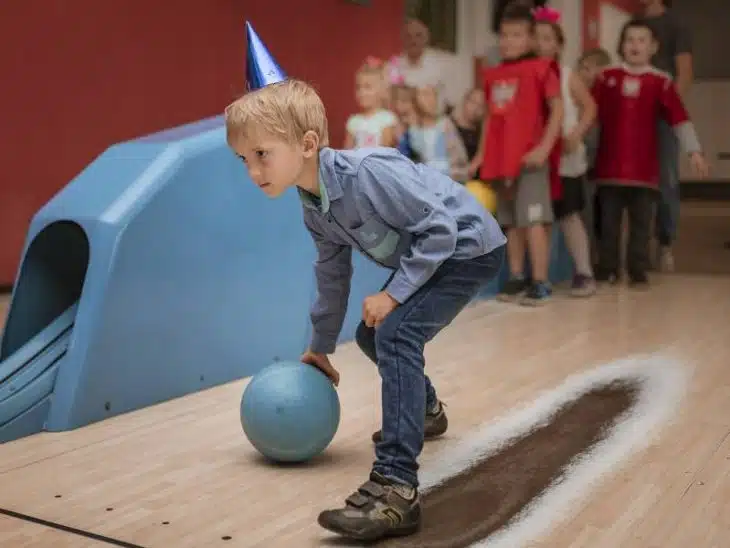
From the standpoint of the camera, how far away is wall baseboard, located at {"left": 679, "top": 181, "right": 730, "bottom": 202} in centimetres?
1240

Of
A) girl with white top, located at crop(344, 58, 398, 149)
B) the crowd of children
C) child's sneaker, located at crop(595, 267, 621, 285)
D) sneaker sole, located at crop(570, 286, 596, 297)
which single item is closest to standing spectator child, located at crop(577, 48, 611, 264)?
the crowd of children

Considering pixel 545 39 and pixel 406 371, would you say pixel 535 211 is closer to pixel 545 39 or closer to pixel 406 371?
pixel 545 39

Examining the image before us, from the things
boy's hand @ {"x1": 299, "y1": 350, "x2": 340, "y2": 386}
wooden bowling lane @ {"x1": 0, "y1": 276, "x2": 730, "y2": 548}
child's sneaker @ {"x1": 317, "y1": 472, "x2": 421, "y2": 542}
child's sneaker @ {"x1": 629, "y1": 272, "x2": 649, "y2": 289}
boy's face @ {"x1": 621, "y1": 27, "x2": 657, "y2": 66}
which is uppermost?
boy's face @ {"x1": 621, "y1": 27, "x2": 657, "y2": 66}

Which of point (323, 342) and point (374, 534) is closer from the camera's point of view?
point (374, 534)

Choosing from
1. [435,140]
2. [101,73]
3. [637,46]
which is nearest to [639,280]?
[637,46]

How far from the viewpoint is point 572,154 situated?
17.6 feet

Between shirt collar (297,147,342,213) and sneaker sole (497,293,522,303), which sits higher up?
shirt collar (297,147,342,213)

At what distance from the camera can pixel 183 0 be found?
19.5 ft

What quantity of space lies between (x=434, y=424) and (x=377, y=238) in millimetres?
757

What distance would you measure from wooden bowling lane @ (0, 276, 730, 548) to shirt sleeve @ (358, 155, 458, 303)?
551mm

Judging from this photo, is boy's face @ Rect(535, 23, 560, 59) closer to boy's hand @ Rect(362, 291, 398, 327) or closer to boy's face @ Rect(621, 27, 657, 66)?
boy's face @ Rect(621, 27, 657, 66)

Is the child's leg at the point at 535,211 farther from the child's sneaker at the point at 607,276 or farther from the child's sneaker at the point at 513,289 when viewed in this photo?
the child's sneaker at the point at 607,276

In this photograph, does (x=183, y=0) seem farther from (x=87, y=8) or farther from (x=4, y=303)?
(x=4, y=303)

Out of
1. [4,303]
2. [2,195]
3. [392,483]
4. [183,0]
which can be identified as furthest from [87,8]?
[392,483]
